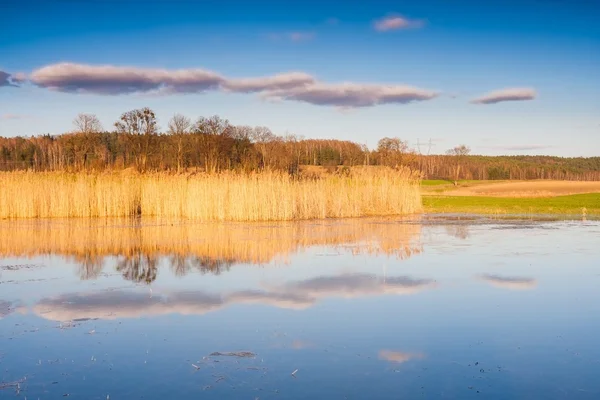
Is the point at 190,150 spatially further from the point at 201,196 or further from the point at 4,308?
the point at 4,308

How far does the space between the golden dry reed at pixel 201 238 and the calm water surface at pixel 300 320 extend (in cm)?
15

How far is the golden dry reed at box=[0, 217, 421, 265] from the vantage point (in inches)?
522

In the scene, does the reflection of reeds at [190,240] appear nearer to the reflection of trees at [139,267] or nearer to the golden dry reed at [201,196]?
the reflection of trees at [139,267]

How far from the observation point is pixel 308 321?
7.41 m

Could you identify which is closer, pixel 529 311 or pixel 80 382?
pixel 80 382

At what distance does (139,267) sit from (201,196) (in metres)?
10.2

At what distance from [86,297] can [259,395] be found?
15.5 ft

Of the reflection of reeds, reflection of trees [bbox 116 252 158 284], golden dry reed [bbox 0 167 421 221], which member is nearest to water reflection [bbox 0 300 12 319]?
reflection of trees [bbox 116 252 158 284]

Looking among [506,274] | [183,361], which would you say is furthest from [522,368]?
[506,274]

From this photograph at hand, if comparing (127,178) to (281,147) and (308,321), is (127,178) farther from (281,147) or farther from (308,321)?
(281,147)

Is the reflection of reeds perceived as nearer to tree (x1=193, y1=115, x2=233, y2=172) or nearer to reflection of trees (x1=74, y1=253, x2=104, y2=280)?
reflection of trees (x1=74, y1=253, x2=104, y2=280)

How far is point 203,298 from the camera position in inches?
344

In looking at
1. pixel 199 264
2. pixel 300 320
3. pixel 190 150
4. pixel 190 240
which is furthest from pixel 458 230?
pixel 190 150

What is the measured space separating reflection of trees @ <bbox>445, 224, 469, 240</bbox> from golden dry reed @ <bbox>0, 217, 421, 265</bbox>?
101 centimetres
